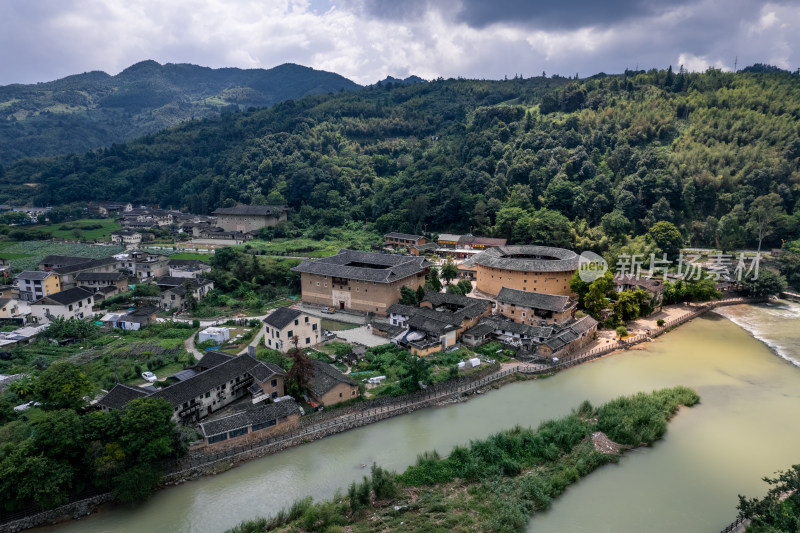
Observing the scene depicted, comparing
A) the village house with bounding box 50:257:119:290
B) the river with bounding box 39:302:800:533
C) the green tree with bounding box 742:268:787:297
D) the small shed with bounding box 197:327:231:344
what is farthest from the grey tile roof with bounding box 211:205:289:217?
the green tree with bounding box 742:268:787:297

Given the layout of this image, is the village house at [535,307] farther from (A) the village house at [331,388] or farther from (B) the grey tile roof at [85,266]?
(B) the grey tile roof at [85,266]

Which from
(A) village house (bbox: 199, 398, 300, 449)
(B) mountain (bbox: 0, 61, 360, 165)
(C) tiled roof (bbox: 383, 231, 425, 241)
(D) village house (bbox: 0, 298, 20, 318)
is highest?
(B) mountain (bbox: 0, 61, 360, 165)

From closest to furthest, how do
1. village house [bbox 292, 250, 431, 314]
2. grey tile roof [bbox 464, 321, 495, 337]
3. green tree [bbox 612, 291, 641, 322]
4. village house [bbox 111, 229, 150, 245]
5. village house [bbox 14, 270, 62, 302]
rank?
grey tile roof [bbox 464, 321, 495, 337] → green tree [bbox 612, 291, 641, 322] → village house [bbox 292, 250, 431, 314] → village house [bbox 14, 270, 62, 302] → village house [bbox 111, 229, 150, 245]

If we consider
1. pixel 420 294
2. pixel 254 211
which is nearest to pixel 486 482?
pixel 420 294

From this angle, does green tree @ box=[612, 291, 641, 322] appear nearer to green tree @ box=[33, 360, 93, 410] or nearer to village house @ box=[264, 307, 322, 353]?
village house @ box=[264, 307, 322, 353]

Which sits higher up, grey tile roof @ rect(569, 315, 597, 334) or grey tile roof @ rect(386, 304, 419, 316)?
grey tile roof @ rect(386, 304, 419, 316)

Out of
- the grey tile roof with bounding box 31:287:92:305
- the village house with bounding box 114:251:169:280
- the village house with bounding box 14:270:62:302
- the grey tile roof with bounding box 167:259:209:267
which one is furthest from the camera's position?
the grey tile roof with bounding box 167:259:209:267

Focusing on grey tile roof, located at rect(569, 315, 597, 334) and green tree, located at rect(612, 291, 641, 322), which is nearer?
grey tile roof, located at rect(569, 315, 597, 334)
